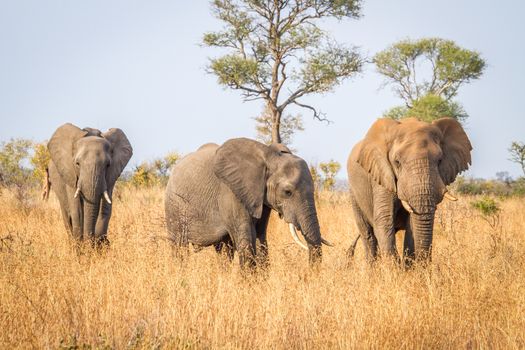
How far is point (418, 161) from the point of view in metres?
8.40

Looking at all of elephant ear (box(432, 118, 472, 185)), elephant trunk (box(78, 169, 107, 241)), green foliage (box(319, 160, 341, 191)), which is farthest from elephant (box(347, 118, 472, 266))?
green foliage (box(319, 160, 341, 191))

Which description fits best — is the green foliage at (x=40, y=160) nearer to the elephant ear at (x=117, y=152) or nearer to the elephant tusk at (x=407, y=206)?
the elephant ear at (x=117, y=152)

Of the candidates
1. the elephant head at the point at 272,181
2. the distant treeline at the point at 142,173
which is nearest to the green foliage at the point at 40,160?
the distant treeline at the point at 142,173

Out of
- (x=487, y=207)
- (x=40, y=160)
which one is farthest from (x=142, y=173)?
(x=487, y=207)

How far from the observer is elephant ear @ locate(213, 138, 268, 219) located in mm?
8648

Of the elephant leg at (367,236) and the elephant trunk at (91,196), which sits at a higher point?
the elephant trunk at (91,196)

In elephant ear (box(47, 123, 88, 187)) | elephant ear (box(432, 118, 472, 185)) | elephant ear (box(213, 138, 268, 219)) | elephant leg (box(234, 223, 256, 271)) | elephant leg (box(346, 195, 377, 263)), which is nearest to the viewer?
elephant leg (box(234, 223, 256, 271))

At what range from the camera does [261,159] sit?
874 cm

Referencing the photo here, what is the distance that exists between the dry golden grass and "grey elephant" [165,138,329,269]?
1.06ft

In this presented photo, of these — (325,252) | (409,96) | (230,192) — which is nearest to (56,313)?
(230,192)

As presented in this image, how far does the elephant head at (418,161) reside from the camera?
841 centimetres

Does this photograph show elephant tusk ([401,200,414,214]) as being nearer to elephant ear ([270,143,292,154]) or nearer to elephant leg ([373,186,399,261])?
elephant leg ([373,186,399,261])

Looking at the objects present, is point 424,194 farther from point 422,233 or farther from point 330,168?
point 330,168

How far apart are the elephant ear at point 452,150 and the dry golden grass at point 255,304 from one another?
40.1 inches
